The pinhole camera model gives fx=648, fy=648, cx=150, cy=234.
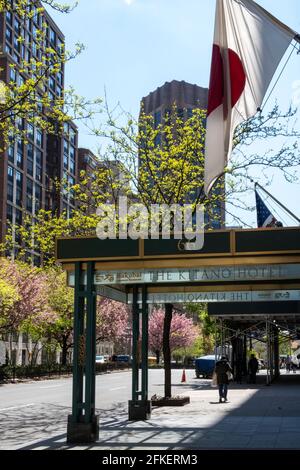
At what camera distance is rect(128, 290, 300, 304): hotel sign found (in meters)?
15.5

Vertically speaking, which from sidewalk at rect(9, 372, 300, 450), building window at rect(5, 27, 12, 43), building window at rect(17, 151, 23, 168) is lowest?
sidewalk at rect(9, 372, 300, 450)

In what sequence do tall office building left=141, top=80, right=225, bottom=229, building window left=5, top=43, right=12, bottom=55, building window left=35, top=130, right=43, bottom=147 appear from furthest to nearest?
building window left=35, top=130, right=43, bottom=147 → building window left=5, top=43, right=12, bottom=55 → tall office building left=141, top=80, right=225, bottom=229

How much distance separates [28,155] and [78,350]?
3304 inches

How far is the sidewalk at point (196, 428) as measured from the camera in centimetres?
1222

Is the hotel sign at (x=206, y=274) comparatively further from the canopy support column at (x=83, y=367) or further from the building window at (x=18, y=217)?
the building window at (x=18, y=217)

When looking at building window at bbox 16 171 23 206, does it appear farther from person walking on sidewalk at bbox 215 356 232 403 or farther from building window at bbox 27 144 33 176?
person walking on sidewalk at bbox 215 356 232 403

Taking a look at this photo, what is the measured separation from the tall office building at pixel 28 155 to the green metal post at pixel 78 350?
62751 millimetres

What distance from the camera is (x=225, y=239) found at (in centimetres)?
1218

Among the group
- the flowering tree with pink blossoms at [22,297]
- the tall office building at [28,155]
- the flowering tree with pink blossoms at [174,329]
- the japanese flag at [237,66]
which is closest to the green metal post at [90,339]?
the japanese flag at [237,66]

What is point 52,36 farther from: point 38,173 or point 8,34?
point 38,173

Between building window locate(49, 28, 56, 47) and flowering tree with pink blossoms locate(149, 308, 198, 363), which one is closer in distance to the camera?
flowering tree with pink blossoms locate(149, 308, 198, 363)

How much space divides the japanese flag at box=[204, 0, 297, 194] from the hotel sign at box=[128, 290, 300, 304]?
220 inches

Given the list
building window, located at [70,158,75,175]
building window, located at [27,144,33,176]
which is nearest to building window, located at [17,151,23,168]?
building window, located at [27,144,33,176]
